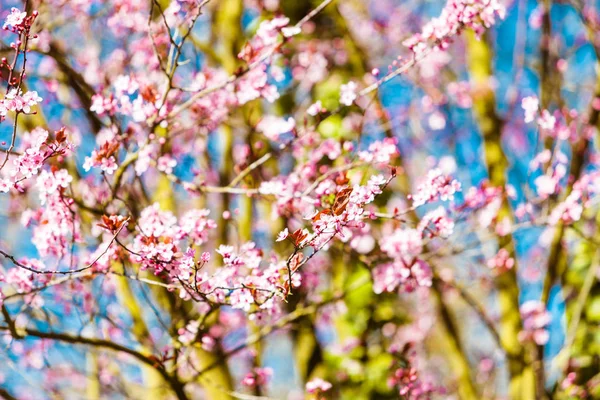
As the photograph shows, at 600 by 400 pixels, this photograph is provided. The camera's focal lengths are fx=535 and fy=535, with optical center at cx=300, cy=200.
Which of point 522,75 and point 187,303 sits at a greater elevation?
point 522,75

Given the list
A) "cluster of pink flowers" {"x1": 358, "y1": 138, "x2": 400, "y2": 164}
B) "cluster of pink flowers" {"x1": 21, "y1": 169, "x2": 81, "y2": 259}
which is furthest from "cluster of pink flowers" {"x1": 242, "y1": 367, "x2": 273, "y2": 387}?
"cluster of pink flowers" {"x1": 358, "y1": 138, "x2": 400, "y2": 164}

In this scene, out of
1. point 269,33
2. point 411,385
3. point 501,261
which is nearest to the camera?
point 269,33

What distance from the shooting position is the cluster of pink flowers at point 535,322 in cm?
440

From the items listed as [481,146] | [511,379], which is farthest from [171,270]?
[481,146]

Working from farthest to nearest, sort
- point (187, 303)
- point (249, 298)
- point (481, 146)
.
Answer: point (481, 146), point (187, 303), point (249, 298)

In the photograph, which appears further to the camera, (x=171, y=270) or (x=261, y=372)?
(x=261, y=372)

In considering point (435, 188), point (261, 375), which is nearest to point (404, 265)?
point (435, 188)

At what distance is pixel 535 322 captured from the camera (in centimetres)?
452

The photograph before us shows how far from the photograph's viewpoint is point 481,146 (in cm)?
504

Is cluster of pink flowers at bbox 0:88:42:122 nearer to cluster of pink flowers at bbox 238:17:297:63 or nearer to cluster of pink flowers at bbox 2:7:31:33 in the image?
cluster of pink flowers at bbox 2:7:31:33

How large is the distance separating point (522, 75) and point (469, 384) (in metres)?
3.02

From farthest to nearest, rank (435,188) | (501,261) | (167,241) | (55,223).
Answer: (501,261), (55,223), (435,188), (167,241)

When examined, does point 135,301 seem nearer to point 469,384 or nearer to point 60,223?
point 60,223

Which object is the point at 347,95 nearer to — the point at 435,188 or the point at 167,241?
the point at 435,188
